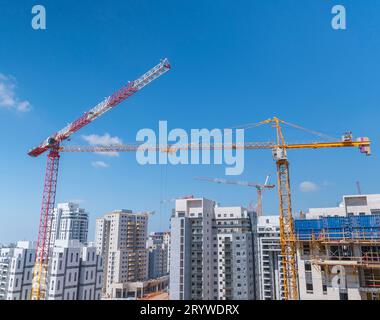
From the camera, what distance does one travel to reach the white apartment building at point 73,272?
82.0ft

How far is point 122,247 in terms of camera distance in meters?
39.7

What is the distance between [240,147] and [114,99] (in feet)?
35.0

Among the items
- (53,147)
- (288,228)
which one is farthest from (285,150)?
(53,147)

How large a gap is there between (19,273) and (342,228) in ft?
87.2

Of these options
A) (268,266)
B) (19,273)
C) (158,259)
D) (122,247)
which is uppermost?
(122,247)

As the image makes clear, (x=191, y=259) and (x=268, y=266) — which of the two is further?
(x=268, y=266)

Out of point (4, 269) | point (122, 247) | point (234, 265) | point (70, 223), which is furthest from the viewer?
point (70, 223)

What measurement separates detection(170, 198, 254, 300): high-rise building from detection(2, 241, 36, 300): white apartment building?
1363 cm

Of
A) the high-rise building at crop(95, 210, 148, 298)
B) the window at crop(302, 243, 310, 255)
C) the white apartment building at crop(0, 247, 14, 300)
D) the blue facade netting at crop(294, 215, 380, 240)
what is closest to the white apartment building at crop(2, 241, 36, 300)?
the white apartment building at crop(0, 247, 14, 300)

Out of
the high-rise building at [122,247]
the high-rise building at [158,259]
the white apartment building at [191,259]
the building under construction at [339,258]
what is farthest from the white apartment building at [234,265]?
the high-rise building at [158,259]

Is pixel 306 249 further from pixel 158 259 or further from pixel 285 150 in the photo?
pixel 158 259

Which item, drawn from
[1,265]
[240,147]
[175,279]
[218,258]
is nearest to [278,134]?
[240,147]
